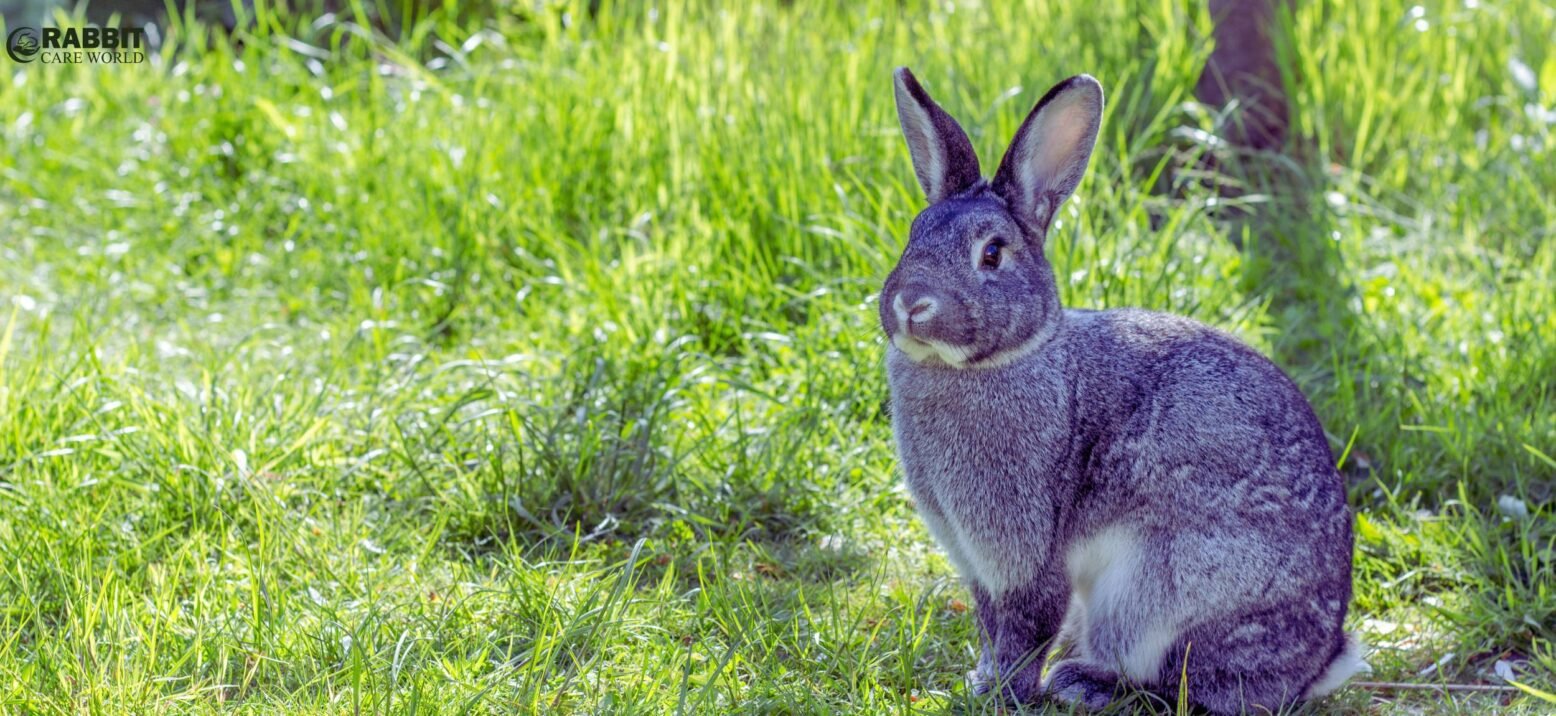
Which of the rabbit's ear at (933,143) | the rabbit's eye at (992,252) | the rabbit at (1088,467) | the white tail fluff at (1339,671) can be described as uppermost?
the rabbit's ear at (933,143)

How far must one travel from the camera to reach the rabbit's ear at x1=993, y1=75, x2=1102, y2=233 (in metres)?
3.17

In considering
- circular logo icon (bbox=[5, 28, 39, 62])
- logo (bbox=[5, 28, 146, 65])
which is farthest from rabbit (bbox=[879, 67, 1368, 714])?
circular logo icon (bbox=[5, 28, 39, 62])

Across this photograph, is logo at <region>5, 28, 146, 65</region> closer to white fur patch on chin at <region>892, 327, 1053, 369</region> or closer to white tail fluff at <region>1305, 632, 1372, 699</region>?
white fur patch on chin at <region>892, 327, 1053, 369</region>

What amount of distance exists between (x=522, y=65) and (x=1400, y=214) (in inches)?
133

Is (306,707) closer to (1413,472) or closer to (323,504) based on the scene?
(323,504)

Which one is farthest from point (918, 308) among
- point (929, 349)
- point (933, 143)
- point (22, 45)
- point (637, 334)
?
point (22, 45)

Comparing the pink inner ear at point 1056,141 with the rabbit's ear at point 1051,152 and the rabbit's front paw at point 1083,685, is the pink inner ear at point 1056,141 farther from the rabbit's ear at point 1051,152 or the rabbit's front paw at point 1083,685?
the rabbit's front paw at point 1083,685

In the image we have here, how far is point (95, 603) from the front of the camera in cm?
324

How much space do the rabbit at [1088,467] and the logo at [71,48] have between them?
4.86 metres

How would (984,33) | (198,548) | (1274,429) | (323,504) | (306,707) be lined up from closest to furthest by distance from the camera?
1. (306,707)
2. (1274,429)
3. (198,548)
4. (323,504)
5. (984,33)

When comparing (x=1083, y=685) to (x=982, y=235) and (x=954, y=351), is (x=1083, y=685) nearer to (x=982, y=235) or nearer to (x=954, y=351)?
(x=954, y=351)

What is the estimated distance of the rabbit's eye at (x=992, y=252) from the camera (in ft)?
10.3

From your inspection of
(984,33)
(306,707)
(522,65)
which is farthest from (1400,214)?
(306,707)

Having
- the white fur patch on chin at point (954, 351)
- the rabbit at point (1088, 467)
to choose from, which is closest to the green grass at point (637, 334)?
the rabbit at point (1088, 467)
